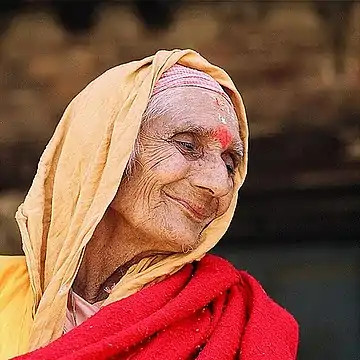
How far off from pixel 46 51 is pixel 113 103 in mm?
2168

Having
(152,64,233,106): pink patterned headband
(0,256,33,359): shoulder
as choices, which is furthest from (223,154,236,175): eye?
(0,256,33,359): shoulder

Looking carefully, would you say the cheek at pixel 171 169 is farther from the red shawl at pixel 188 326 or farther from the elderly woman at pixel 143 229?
the red shawl at pixel 188 326

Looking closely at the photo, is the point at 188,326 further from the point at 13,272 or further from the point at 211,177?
the point at 13,272

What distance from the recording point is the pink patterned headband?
2.17m

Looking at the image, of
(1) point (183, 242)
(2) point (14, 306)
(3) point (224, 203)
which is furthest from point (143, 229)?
(2) point (14, 306)

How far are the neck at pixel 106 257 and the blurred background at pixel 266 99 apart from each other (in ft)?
6.63

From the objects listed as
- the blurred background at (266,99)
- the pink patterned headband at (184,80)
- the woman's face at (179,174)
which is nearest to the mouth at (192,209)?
the woman's face at (179,174)

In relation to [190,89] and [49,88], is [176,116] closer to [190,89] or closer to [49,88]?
[190,89]

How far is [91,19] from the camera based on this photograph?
13.8ft

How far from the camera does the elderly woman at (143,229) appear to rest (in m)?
2.03

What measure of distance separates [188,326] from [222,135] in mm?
410

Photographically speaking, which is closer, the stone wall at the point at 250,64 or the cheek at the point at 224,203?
the cheek at the point at 224,203

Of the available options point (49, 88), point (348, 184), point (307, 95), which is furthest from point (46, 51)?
point (348, 184)

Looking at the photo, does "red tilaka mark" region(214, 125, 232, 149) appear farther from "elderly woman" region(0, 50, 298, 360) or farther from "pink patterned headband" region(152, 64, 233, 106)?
"pink patterned headband" region(152, 64, 233, 106)
